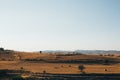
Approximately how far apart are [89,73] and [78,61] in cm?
2299

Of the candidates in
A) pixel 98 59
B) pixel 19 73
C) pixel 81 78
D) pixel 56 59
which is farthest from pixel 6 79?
pixel 98 59

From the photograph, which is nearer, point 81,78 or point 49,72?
point 81,78

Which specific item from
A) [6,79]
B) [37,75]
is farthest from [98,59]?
[6,79]

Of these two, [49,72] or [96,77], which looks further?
[49,72]

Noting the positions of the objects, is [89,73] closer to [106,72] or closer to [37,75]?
[106,72]

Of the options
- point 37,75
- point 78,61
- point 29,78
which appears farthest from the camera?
point 78,61

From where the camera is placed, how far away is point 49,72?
67.7 m

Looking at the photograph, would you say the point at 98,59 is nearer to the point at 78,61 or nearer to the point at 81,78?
the point at 78,61

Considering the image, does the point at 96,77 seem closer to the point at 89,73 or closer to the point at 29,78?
the point at 89,73

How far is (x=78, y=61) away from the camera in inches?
3492

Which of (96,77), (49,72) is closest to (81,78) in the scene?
(96,77)

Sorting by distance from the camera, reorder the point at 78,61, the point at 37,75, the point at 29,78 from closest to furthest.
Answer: the point at 29,78, the point at 37,75, the point at 78,61

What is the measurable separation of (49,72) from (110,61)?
2905 cm

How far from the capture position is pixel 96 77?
6300cm
